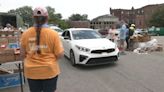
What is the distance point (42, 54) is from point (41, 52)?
31 millimetres

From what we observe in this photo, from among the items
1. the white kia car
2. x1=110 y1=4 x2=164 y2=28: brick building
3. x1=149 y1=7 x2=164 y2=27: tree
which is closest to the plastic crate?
the white kia car

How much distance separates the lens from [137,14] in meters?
106

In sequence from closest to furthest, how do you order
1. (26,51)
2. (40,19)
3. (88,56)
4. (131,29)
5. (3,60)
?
(40,19) → (26,51) → (3,60) → (88,56) → (131,29)

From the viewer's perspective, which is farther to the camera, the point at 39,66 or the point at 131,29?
the point at 131,29

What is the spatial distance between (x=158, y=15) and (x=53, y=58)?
7469 centimetres

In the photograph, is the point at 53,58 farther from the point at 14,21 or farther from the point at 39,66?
the point at 14,21

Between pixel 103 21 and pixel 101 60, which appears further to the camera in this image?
pixel 103 21

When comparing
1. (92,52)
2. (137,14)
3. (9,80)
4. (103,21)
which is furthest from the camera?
(103,21)

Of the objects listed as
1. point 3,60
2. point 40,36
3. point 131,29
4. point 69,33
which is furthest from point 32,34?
point 131,29

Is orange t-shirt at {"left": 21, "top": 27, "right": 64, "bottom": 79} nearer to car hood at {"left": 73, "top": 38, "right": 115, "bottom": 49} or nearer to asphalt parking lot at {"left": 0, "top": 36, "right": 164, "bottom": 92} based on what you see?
asphalt parking lot at {"left": 0, "top": 36, "right": 164, "bottom": 92}

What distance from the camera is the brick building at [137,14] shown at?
98.5 metres

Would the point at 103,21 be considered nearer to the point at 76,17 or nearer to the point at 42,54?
the point at 76,17

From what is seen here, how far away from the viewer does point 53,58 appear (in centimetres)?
334

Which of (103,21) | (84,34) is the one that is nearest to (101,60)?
(84,34)
